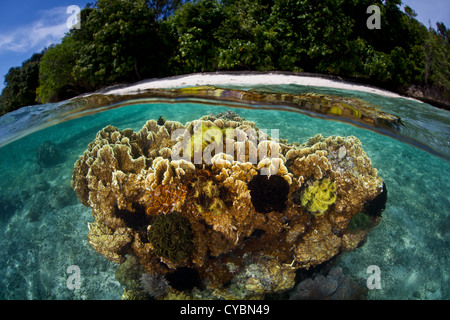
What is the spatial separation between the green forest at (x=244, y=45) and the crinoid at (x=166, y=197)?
7211 millimetres

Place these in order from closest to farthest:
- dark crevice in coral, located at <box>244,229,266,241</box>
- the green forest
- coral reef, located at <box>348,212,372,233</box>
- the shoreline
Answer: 1. dark crevice in coral, located at <box>244,229,266,241</box>
2. coral reef, located at <box>348,212,372,233</box>
3. the shoreline
4. the green forest

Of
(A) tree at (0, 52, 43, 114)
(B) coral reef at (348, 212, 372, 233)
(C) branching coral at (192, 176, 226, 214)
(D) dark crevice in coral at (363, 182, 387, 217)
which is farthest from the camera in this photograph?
(A) tree at (0, 52, 43, 114)

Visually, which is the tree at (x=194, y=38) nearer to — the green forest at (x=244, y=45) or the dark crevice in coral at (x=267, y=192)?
the green forest at (x=244, y=45)

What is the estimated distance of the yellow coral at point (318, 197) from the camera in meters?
5.31

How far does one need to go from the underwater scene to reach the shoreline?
28.9 inches

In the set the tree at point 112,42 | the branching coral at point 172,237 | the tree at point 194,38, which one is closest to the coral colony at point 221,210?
the branching coral at point 172,237

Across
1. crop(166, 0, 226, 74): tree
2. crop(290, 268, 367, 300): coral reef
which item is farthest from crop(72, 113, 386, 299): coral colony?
crop(166, 0, 226, 74): tree

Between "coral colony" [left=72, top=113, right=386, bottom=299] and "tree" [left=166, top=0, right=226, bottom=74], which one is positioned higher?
"tree" [left=166, top=0, right=226, bottom=74]

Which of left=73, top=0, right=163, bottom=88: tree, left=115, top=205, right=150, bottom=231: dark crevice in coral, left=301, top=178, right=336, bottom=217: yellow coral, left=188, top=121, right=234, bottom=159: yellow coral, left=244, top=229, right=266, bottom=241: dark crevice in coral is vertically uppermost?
left=73, top=0, right=163, bottom=88: tree

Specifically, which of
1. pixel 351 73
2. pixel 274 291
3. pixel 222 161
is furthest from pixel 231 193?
pixel 351 73

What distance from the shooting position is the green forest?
1011 cm

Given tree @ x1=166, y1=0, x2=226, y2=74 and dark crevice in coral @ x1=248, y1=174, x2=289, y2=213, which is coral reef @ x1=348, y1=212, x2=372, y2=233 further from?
tree @ x1=166, y1=0, x2=226, y2=74

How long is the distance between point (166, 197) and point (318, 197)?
10.5 feet
